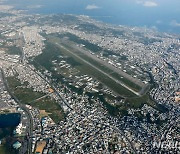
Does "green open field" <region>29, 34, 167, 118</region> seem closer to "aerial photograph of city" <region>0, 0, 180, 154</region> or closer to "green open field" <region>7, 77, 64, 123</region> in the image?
"aerial photograph of city" <region>0, 0, 180, 154</region>

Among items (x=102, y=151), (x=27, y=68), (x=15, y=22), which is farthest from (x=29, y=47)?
(x=102, y=151)

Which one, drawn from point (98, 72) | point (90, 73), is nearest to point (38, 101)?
point (90, 73)

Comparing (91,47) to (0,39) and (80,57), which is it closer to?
(80,57)

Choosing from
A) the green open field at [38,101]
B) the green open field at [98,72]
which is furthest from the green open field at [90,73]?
the green open field at [38,101]

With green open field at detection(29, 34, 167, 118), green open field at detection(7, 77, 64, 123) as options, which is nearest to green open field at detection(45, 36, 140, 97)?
green open field at detection(29, 34, 167, 118)

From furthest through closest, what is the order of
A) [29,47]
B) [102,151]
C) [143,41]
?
[143,41] < [29,47] < [102,151]

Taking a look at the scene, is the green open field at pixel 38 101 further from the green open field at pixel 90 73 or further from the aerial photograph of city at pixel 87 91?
the green open field at pixel 90 73

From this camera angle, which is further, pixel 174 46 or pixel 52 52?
pixel 174 46
